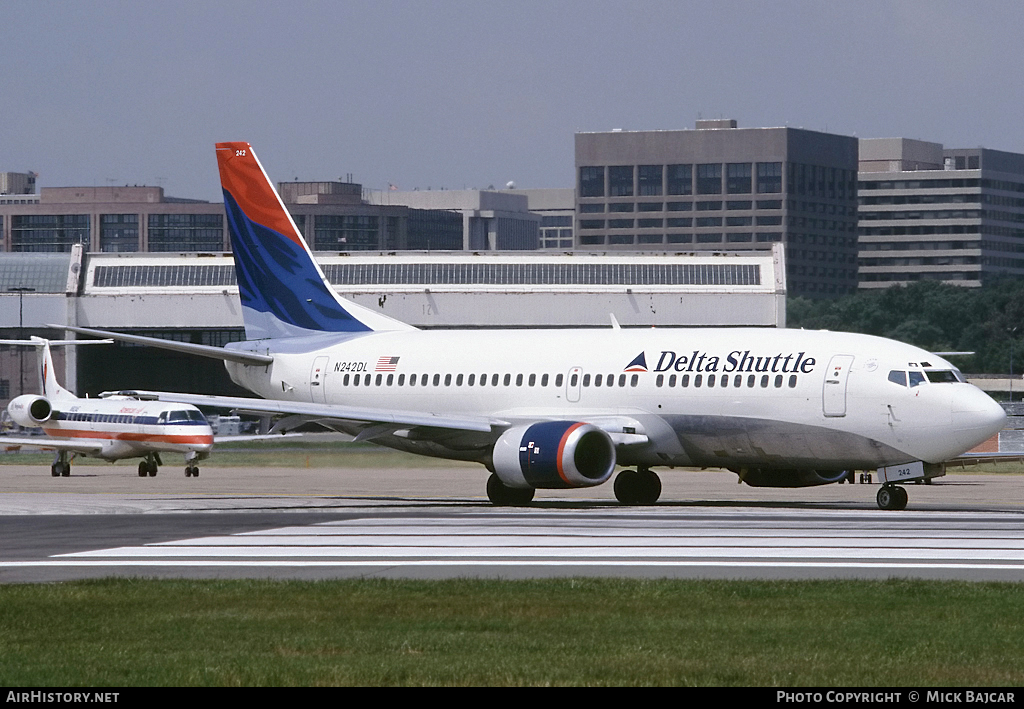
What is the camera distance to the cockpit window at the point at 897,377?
36.5 meters

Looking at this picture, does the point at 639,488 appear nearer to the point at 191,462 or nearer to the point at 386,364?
the point at 386,364

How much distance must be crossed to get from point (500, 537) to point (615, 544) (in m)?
2.41

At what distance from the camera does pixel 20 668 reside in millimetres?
15203

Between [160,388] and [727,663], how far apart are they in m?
115

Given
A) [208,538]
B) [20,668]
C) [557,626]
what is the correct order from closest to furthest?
[20,668] < [557,626] < [208,538]

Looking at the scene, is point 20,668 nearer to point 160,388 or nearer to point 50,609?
point 50,609

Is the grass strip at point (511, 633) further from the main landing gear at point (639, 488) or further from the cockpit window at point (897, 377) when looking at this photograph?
the main landing gear at point (639, 488)

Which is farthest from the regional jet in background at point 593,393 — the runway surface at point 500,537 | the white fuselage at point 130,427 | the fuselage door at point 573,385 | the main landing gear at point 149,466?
the main landing gear at point 149,466

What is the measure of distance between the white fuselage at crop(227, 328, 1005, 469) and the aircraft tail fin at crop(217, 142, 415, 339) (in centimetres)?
190

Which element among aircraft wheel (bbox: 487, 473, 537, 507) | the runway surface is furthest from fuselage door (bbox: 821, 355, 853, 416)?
aircraft wheel (bbox: 487, 473, 537, 507)

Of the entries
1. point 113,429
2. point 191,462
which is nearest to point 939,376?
point 191,462

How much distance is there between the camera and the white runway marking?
970 inches
